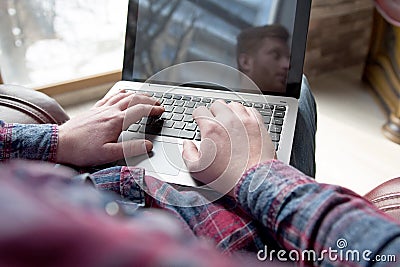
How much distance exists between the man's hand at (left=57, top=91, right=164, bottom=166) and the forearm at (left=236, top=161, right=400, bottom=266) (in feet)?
0.74

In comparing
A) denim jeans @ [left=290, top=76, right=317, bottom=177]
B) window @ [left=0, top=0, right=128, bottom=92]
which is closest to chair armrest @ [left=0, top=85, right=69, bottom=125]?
denim jeans @ [left=290, top=76, right=317, bottom=177]

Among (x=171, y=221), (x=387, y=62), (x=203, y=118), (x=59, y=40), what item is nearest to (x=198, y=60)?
(x=203, y=118)

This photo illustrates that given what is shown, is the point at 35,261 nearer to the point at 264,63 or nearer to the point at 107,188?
the point at 107,188

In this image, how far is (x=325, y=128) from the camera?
1689 millimetres

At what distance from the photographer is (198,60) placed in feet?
2.81

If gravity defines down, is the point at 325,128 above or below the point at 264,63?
below

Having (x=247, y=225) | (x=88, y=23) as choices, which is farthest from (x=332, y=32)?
(x=247, y=225)

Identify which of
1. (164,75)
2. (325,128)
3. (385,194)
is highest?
(164,75)

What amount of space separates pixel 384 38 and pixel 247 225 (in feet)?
5.02

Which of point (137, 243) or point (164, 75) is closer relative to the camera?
point (137, 243)

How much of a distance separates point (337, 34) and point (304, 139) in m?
1.25

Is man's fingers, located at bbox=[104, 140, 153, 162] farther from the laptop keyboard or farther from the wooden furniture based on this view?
the wooden furniture

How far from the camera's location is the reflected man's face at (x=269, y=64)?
80 centimetres

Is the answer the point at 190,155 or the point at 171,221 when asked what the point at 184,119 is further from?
the point at 171,221
